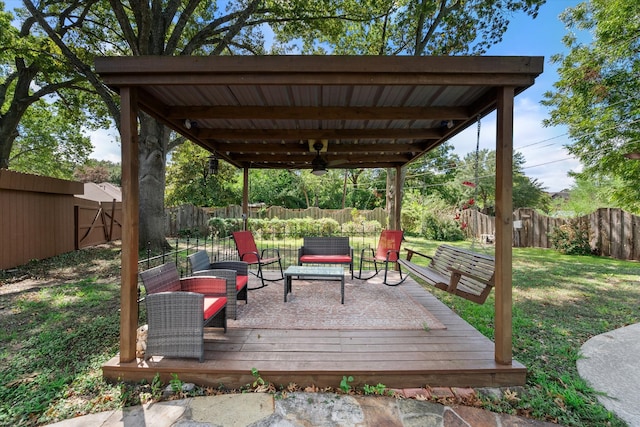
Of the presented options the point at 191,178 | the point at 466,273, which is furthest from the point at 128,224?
the point at 191,178

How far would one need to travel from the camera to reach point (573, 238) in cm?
984

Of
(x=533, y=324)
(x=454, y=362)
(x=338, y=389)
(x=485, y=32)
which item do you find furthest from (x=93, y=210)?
(x=485, y=32)

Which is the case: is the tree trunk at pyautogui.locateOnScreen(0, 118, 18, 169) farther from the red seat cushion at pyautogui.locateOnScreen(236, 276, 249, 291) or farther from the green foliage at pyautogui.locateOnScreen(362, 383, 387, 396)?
the green foliage at pyautogui.locateOnScreen(362, 383, 387, 396)

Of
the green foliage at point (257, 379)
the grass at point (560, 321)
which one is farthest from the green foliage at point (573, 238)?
the green foliage at point (257, 379)

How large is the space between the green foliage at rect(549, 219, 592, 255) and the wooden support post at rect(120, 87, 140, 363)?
1261cm

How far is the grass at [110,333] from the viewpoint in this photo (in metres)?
2.16

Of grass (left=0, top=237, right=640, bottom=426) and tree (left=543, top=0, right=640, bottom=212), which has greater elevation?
tree (left=543, top=0, right=640, bottom=212)

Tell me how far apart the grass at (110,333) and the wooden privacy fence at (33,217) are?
427 millimetres

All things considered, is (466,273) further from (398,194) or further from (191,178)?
(191,178)

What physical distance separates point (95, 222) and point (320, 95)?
33.4 feet

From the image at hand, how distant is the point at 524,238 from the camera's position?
11438mm

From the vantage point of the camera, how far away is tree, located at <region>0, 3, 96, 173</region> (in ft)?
27.1

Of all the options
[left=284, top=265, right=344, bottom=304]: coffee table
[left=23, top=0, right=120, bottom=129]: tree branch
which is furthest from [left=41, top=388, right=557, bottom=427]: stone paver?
[left=23, top=0, right=120, bottom=129]: tree branch

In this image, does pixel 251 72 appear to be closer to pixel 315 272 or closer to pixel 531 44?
pixel 315 272
